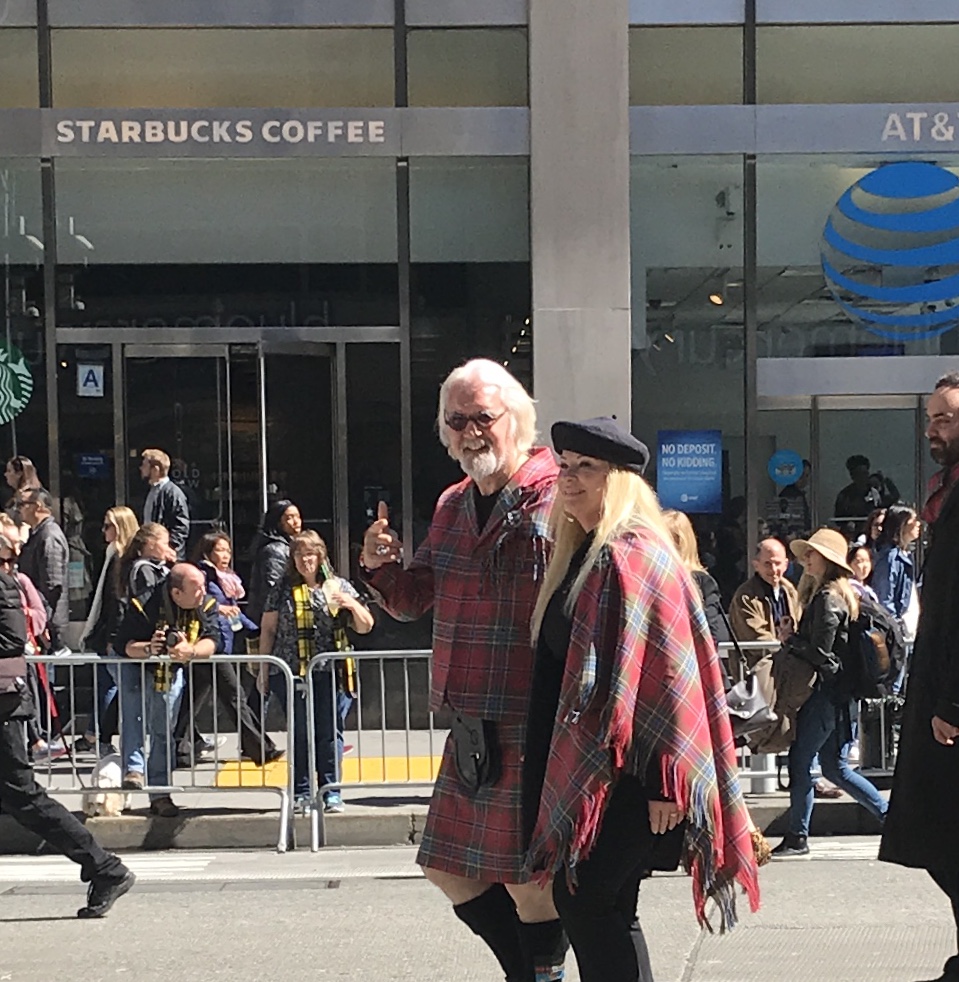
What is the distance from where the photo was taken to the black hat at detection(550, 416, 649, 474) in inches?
151

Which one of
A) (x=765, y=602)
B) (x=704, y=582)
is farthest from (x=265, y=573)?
(x=704, y=582)

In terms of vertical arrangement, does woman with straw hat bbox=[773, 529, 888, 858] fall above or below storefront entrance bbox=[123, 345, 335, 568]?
below

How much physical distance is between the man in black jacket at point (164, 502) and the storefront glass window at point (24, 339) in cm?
90

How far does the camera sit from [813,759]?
7.82m

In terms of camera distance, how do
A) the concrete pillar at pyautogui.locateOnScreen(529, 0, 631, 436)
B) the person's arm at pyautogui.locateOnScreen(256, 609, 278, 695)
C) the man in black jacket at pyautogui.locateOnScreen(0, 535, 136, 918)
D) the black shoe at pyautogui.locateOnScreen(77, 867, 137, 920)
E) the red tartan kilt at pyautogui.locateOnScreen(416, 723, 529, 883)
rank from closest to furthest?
1. the red tartan kilt at pyautogui.locateOnScreen(416, 723, 529, 883)
2. the man in black jacket at pyautogui.locateOnScreen(0, 535, 136, 918)
3. the black shoe at pyautogui.locateOnScreen(77, 867, 137, 920)
4. the person's arm at pyautogui.locateOnScreen(256, 609, 278, 695)
5. the concrete pillar at pyautogui.locateOnScreen(529, 0, 631, 436)

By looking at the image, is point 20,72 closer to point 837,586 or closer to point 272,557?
point 272,557

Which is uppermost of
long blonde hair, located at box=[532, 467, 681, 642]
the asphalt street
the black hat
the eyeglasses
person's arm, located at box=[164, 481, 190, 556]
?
the eyeglasses

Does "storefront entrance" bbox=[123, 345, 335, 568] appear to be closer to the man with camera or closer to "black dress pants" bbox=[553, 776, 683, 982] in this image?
the man with camera

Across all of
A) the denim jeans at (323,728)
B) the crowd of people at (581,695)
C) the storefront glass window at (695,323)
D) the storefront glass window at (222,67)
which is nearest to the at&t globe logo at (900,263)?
the storefront glass window at (695,323)

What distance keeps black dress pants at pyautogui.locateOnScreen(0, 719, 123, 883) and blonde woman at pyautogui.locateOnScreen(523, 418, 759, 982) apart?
10.3 feet

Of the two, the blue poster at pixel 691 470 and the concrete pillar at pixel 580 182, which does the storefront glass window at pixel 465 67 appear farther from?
the blue poster at pixel 691 470

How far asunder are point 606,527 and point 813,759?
14.5 feet

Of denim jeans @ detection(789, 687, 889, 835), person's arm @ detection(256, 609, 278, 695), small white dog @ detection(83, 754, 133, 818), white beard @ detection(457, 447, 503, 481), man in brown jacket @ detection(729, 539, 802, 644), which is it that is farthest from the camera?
man in brown jacket @ detection(729, 539, 802, 644)

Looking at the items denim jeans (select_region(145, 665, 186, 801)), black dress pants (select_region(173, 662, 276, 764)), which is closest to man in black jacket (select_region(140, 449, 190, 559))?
black dress pants (select_region(173, 662, 276, 764))
